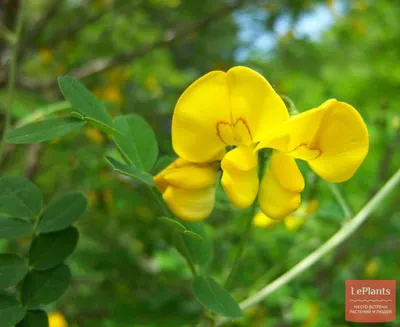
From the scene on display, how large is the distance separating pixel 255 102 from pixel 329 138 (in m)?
0.07

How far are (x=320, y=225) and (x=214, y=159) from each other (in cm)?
83

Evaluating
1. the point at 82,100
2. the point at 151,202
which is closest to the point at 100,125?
the point at 82,100

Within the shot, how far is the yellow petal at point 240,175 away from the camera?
47cm

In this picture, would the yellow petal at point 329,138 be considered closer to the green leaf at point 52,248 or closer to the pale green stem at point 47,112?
the green leaf at point 52,248

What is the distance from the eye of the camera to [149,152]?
57 centimetres

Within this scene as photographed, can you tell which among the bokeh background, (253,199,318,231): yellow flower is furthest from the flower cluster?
(253,199,318,231): yellow flower

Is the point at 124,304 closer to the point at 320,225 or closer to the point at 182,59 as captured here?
the point at 320,225

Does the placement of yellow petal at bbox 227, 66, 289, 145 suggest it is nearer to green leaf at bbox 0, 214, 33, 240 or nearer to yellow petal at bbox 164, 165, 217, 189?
yellow petal at bbox 164, 165, 217, 189

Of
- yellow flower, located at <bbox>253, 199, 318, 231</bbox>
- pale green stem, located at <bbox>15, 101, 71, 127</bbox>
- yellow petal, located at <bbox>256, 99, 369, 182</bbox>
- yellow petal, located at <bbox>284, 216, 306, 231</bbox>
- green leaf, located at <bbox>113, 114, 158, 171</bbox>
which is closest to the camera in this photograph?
yellow petal, located at <bbox>256, 99, 369, 182</bbox>

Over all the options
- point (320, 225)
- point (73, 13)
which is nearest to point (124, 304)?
point (320, 225)

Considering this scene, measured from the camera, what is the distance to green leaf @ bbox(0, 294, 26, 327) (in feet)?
1.60

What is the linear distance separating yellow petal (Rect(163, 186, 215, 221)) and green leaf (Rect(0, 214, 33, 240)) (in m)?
0.15

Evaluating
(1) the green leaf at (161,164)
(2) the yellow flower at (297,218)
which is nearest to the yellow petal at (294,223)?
(2) the yellow flower at (297,218)

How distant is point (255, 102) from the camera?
467mm
